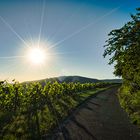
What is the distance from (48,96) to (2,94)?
12129 mm

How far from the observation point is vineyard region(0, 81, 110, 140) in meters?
12.6

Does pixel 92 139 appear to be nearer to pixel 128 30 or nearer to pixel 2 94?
pixel 128 30

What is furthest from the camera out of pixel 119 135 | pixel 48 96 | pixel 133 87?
pixel 48 96

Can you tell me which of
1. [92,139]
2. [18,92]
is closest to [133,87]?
[92,139]

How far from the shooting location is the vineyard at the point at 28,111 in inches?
496

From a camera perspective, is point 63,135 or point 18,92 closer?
point 63,135

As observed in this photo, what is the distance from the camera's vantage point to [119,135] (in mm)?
11133

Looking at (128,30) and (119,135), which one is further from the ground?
(128,30)

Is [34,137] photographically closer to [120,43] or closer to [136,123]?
[136,123]

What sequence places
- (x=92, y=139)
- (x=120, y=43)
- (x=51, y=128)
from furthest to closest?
(x=120, y=43), (x=51, y=128), (x=92, y=139)

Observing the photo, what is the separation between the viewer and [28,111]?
20703mm

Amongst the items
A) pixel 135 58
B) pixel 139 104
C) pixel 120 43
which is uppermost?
pixel 120 43

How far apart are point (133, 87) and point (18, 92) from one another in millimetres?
13076

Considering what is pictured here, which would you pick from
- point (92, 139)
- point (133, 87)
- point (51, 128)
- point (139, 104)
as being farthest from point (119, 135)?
point (133, 87)
